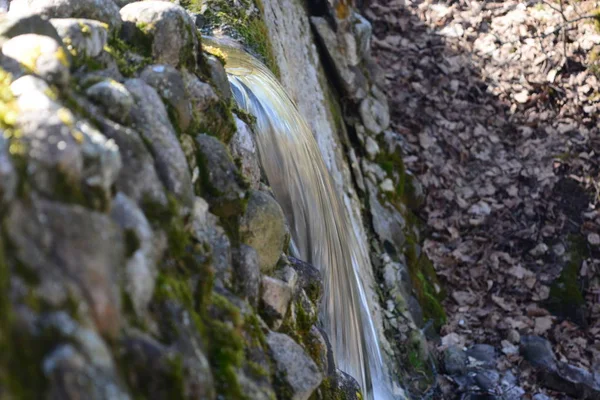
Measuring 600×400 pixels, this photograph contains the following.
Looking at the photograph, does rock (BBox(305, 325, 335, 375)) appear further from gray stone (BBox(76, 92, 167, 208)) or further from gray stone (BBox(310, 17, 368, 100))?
gray stone (BBox(310, 17, 368, 100))

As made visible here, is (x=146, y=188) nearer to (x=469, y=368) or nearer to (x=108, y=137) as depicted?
(x=108, y=137)

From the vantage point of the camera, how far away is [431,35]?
714 cm

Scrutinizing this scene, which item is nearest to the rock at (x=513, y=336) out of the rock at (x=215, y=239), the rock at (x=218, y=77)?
the rock at (x=218, y=77)

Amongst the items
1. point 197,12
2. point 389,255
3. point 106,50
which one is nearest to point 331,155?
point 389,255

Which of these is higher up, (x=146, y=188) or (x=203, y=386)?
(x=146, y=188)

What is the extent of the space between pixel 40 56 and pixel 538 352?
4.01 m

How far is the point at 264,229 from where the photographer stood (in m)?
2.09

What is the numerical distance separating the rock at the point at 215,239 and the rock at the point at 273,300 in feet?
0.37

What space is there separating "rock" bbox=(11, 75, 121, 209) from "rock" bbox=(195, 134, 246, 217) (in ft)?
1.92

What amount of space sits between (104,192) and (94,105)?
327mm

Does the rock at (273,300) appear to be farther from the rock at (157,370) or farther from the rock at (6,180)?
the rock at (6,180)

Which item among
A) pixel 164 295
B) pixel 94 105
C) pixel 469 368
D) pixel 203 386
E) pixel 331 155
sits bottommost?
pixel 469 368

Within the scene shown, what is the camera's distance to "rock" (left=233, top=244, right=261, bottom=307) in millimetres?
1861

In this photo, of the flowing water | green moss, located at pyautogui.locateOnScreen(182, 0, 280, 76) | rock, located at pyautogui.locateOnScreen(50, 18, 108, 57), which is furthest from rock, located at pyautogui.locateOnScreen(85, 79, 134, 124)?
green moss, located at pyautogui.locateOnScreen(182, 0, 280, 76)
